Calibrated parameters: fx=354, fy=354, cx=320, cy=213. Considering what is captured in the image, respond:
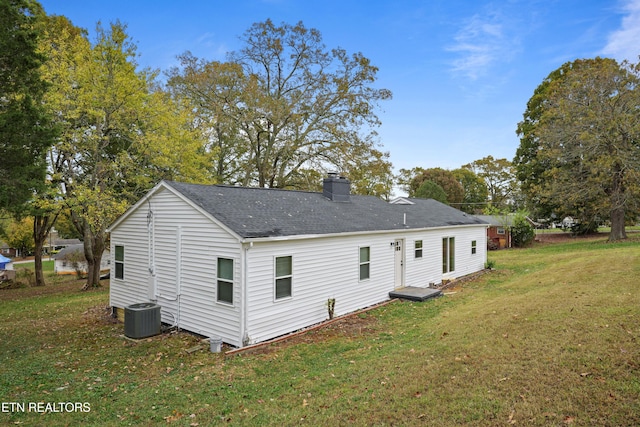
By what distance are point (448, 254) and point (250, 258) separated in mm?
12134

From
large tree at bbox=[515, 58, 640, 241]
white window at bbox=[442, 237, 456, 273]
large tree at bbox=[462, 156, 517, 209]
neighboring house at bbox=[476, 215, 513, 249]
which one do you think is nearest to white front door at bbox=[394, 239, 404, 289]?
white window at bbox=[442, 237, 456, 273]

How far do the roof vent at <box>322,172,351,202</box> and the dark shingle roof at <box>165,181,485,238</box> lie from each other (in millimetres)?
286

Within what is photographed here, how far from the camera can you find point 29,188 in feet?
33.1

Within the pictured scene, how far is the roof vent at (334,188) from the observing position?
14.8 metres

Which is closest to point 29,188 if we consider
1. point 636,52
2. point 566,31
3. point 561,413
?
point 561,413

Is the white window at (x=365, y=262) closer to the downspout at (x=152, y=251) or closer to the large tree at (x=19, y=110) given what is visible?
the downspout at (x=152, y=251)

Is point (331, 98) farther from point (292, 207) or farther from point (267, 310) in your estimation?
point (267, 310)

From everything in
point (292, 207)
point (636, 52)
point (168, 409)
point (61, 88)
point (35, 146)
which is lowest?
point (168, 409)

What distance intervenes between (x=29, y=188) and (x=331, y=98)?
18901 mm

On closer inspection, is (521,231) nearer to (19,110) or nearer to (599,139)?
(599,139)

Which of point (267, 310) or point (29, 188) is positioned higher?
point (29, 188)

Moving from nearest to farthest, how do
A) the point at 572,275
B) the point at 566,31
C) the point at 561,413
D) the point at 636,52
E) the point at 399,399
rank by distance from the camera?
the point at 561,413, the point at 399,399, the point at 572,275, the point at 566,31, the point at 636,52

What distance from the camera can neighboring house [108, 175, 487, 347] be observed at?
29.3 ft

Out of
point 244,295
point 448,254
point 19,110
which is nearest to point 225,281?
point 244,295
